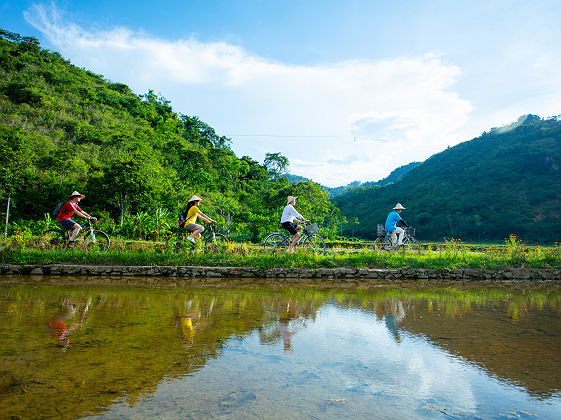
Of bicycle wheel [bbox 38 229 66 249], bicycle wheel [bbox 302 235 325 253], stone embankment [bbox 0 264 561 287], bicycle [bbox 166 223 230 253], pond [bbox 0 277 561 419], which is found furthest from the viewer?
bicycle wheel [bbox 302 235 325 253]

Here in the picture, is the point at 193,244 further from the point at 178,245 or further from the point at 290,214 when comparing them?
the point at 290,214

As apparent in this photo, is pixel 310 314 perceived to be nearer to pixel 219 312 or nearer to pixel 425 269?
pixel 219 312

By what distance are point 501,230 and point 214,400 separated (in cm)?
5294

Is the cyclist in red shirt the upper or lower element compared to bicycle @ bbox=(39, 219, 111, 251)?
upper

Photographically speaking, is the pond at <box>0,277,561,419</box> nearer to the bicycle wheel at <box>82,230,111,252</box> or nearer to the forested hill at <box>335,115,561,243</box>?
the bicycle wheel at <box>82,230,111,252</box>

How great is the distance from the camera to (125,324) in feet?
14.6

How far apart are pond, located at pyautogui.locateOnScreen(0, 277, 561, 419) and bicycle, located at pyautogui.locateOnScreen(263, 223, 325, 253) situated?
15.1 feet

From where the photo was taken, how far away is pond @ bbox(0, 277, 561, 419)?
2.50 m

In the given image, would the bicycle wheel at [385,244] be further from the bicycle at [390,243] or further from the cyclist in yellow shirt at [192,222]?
the cyclist in yellow shirt at [192,222]

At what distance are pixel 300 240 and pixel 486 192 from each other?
52.5 m

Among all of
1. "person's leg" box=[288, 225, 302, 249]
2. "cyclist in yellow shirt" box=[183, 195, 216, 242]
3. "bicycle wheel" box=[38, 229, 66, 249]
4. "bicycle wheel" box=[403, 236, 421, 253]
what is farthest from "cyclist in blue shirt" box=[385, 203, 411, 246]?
"bicycle wheel" box=[38, 229, 66, 249]

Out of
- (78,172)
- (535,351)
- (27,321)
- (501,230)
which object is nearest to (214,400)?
(27,321)

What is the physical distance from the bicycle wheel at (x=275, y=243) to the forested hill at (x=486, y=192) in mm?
42119

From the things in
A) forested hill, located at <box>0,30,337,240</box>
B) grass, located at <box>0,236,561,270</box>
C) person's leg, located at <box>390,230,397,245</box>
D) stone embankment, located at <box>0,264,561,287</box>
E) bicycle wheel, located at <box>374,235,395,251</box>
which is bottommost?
stone embankment, located at <box>0,264,561,287</box>
